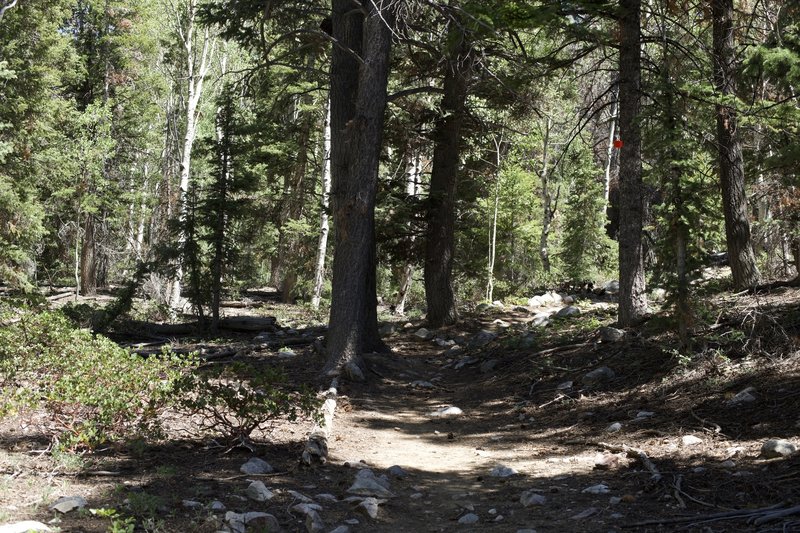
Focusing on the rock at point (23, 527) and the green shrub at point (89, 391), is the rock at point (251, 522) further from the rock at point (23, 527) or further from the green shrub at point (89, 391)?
the green shrub at point (89, 391)

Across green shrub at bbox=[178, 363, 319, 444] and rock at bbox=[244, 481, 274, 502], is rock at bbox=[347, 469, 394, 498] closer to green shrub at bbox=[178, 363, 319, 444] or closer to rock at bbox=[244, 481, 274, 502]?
rock at bbox=[244, 481, 274, 502]

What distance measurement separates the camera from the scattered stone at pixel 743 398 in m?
6.21

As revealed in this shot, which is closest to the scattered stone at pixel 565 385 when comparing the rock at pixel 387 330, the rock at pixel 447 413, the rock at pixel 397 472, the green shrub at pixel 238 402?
the rock at pixel 447 413

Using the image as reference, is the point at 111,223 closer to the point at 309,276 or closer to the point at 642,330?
the point at 309,276

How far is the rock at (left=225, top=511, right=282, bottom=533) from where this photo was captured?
4.11 meters

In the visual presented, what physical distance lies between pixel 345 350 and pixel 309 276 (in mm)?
13602

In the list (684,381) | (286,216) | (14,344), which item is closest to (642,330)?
(684,381)

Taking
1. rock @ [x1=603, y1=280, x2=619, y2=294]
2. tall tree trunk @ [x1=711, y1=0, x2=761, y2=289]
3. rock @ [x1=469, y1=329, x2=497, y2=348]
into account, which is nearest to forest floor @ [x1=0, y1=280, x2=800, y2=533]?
tall tree trunk @ [x1=711, y1=0, x2=761, y2=289]

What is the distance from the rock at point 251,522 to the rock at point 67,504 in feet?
2.87

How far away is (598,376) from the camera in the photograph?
28.5 ft

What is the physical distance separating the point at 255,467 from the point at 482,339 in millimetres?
8241

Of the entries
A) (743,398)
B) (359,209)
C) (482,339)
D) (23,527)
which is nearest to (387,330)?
(482,339)

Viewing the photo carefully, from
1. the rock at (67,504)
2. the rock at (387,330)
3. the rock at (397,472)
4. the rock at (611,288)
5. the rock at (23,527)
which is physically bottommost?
the rock at (397,472)

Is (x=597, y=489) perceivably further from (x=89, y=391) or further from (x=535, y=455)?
(x=89, y=391)
